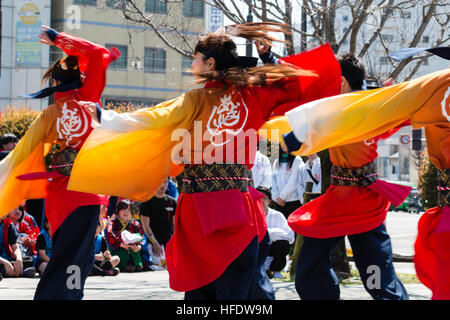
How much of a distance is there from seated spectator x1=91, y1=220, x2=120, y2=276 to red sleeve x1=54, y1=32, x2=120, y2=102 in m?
2.86

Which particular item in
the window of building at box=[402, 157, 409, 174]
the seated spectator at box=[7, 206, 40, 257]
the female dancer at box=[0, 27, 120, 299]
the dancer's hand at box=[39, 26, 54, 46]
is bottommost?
the window of building at box=[402, 157, 409, 174]

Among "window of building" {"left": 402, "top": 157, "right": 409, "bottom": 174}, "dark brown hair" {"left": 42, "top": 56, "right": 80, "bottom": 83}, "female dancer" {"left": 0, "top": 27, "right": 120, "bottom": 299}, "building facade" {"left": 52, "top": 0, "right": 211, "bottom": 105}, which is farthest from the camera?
"window of building" {"left": 402, "top": 157, "right": 409, "bottom": 174}

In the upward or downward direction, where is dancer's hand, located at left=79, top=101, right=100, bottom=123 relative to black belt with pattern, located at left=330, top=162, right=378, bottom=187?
upward

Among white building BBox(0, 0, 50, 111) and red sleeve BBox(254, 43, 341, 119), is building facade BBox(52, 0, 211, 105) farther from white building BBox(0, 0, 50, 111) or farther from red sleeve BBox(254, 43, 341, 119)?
red sleeve BBox(254, 43, 341, 119)

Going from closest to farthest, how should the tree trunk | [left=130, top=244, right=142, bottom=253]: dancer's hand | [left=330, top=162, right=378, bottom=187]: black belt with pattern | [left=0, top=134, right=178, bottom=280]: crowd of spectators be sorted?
[left=330, top=162, right=378, bottom=187]: black belt with pattern < the tree trunk < [left=0, top=134, right=178, bottom=280]: crowd of spectators < [left=130, top=244, right=142, bottom=253]: dancer's hand

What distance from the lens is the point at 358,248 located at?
4480 mm

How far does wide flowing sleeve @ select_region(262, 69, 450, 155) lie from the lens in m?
3.48

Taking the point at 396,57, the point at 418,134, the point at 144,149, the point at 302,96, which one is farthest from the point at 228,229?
the point at 418,134

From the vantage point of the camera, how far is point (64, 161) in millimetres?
4867

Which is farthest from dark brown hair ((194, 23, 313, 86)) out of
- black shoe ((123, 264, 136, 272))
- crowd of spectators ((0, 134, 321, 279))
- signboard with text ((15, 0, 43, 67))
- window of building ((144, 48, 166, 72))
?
window of building ((144, 48, 166, 72))

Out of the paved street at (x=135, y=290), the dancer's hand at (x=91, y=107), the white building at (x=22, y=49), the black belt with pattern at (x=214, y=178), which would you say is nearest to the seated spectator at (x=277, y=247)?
the paved street at (x=135, y=290)

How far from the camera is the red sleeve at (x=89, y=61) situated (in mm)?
5098

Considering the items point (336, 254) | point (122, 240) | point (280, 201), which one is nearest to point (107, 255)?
point (122, 240)

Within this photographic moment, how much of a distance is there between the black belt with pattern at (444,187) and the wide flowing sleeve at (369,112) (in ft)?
0.89
